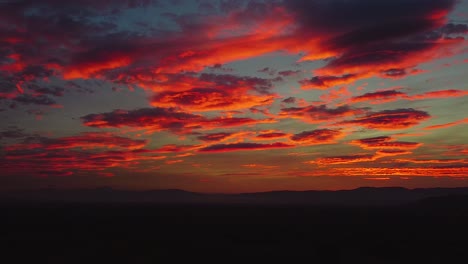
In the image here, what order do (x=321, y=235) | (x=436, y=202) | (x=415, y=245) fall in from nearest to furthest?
(x=415, y=245) → (x=321, y=235) → (x=436, y=202)

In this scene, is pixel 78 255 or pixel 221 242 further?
pixel 221 242

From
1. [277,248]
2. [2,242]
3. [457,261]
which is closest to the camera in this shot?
[457,261]

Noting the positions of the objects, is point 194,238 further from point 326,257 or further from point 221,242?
point 326,257

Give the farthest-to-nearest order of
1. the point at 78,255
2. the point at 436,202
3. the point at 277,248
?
1. the point at 436,202
2. the point at 277,248
3. the point at 78,255

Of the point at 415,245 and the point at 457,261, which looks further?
the point at 415,245

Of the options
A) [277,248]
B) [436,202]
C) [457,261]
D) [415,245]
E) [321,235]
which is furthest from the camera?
[436,202]

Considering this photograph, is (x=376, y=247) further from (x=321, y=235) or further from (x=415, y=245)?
(x=321, y=235)

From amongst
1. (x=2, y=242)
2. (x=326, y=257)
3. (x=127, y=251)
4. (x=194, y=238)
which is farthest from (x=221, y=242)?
(x=2, y=242)

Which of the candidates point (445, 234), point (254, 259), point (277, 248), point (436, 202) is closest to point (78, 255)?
point (254, 259)
